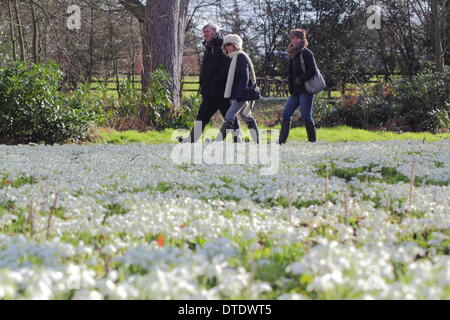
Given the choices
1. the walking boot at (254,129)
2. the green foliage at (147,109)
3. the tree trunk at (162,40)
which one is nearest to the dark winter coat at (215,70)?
the walking boot at (254,129)

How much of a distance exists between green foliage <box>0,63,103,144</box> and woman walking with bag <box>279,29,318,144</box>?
4.82m

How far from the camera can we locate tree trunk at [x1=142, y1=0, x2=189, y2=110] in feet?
49.1

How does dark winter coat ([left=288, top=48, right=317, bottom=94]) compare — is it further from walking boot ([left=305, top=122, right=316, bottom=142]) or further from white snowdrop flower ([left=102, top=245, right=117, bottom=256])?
white snowdrop flower ([left=102, top=245, right=117, bottom=256])

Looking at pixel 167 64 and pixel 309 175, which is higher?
pixel 167 64

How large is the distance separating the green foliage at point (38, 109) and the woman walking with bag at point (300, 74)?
4.82 m

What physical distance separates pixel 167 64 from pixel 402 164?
9.27m

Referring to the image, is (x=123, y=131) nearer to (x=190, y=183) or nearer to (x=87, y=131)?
(x=87, y=131)

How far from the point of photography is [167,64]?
1514cm

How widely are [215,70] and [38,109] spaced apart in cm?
441

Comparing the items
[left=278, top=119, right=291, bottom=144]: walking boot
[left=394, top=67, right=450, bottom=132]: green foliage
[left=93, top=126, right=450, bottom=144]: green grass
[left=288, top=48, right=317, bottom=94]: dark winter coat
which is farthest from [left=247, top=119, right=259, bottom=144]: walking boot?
[left=394, top=67, right=450, bottom=132]: green foliage

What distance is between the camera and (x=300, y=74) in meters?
10.1

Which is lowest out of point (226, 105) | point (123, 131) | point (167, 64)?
point (123, 131)

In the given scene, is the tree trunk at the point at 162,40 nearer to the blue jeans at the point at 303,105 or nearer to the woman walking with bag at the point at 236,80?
the blue jeans at the point at 303,105
